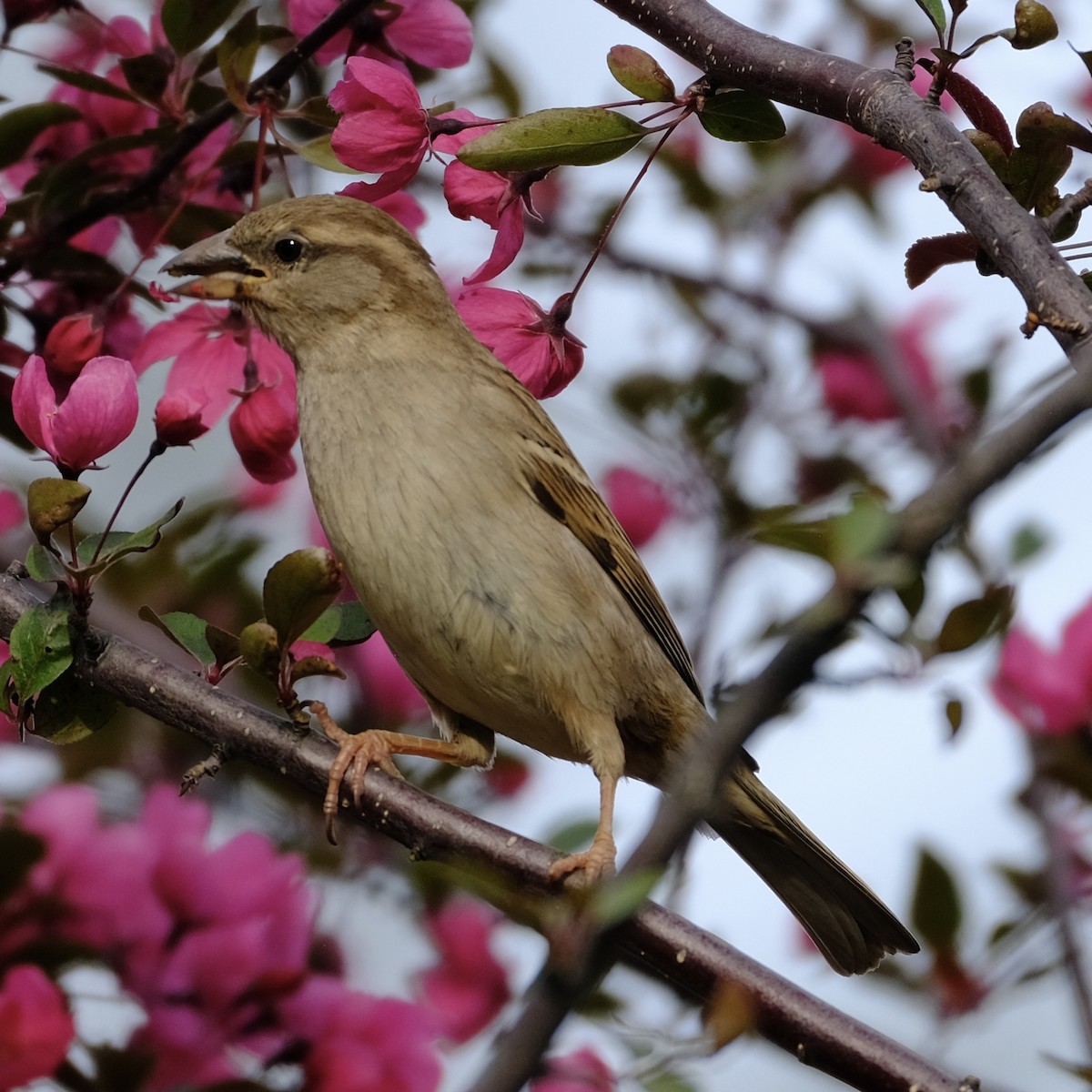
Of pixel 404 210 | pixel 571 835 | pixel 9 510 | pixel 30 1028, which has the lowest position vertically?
pixel 30 1028

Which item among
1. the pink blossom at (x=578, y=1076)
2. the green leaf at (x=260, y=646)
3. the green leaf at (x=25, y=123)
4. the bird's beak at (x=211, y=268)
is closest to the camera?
the pink blossom at (x=578, y=1076)

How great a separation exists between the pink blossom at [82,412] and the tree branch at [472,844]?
0.25 metres

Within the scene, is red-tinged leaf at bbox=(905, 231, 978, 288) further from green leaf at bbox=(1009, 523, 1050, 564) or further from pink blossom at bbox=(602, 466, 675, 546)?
pink blossom at bbox=(602, 466, 675, 546)

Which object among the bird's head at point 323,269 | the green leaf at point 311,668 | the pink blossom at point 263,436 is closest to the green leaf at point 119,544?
the green leaf at point 311,668

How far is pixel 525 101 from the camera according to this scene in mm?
3777

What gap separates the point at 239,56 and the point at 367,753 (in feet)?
3.61

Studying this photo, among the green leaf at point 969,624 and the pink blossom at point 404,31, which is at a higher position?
the pink blossom at point 404,31

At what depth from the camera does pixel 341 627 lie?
2324 millimetres

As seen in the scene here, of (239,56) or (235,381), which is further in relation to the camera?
(235,381)

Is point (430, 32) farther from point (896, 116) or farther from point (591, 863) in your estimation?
point (591, 863)

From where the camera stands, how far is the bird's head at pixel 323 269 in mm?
2852

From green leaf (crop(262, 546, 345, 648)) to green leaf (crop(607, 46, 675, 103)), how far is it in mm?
710

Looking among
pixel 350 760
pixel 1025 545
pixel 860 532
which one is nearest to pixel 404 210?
pixel 350 760

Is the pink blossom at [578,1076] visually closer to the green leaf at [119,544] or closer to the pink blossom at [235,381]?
the green leaf at [119,544]
